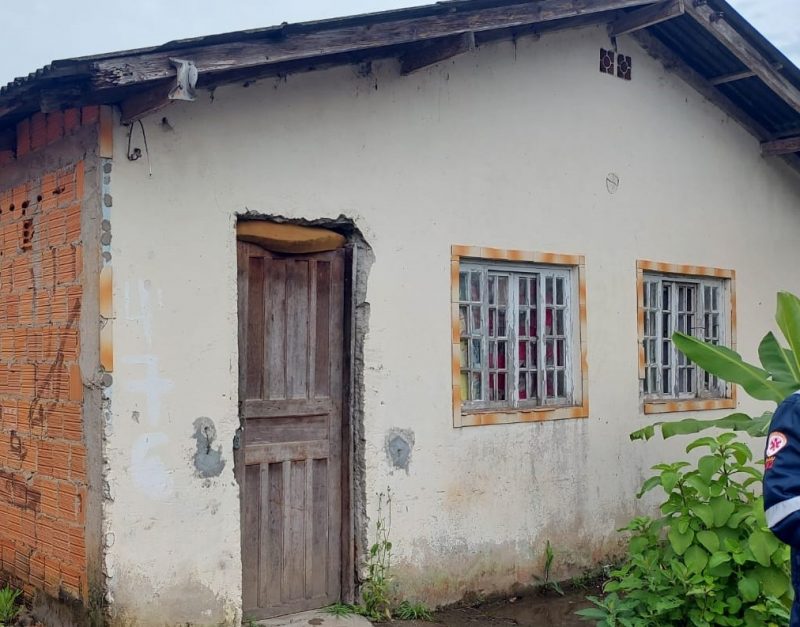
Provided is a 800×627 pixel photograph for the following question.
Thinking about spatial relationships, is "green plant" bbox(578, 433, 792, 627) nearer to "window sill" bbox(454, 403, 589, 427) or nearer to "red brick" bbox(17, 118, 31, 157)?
"window sill" bbox(454, 403, 589, 427)

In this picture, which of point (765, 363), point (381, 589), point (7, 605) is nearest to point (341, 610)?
point (381, 589)

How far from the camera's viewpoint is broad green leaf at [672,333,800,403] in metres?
5.40

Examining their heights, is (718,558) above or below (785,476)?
below

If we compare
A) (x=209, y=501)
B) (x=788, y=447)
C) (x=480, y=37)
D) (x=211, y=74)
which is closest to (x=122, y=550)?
(x=209, y=501)

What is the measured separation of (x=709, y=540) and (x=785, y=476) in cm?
284

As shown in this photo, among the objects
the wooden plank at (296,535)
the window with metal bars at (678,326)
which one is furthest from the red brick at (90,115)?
the window with metal bars at (678,326)

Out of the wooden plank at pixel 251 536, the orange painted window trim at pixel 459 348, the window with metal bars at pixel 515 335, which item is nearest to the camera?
the wooden plank at pixel 251 536

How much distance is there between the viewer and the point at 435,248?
21.3 feet

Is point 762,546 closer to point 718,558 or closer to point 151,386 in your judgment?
point 718,558

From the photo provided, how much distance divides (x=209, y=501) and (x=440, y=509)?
1754 millimetres

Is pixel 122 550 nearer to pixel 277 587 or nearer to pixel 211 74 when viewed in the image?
pixel 277 587

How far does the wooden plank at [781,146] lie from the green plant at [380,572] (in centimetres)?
539

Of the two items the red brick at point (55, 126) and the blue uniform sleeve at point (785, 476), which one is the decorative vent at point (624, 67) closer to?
the red brick at point (55, 126)

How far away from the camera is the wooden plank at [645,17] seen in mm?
7348
